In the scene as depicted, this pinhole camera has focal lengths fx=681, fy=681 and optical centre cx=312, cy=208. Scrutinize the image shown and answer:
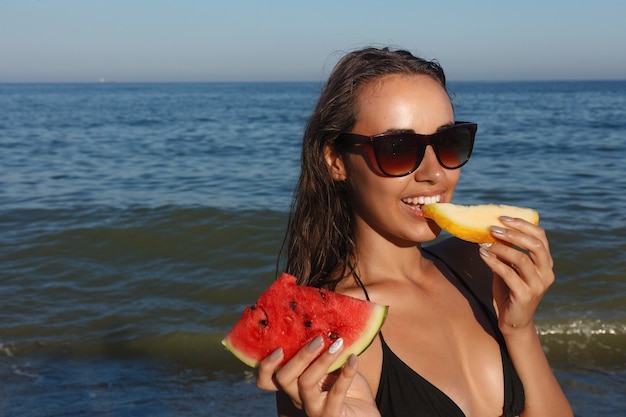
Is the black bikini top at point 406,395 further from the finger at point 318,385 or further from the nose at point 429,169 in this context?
the nose at point 429,169

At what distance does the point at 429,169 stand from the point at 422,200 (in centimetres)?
12

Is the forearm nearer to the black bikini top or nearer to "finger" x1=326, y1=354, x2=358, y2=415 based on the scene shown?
the black bikini top

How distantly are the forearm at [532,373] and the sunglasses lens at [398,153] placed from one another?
74cm

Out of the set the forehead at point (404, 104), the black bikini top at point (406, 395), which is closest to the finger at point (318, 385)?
the black bikini top at point (406, 395)

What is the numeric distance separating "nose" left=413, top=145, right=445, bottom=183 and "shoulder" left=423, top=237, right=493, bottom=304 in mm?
521

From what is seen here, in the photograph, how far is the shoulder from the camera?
2.96 metres

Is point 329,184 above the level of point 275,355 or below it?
above

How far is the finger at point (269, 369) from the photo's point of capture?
6.49 ft

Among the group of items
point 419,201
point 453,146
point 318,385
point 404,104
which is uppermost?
point 404,104

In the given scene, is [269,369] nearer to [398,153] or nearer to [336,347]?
[336,347]

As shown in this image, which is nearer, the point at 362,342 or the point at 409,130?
the point at 362,342

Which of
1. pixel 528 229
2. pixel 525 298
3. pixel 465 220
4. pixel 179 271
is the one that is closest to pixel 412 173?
pixel 465 220

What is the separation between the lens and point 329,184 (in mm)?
2867

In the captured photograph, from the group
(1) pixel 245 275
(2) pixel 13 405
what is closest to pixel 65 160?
(1) pixel 245 275
